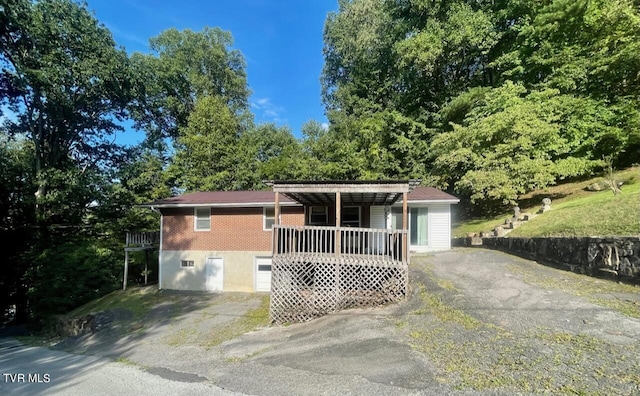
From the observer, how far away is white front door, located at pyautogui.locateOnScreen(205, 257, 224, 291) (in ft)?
49.5

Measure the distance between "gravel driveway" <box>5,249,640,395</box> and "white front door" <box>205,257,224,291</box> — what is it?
4946mm

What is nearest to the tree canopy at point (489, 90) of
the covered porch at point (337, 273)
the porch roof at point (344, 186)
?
the porch roof at point (344, 186)

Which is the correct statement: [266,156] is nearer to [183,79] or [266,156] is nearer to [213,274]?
[183,79]

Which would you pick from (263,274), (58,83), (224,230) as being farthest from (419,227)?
(58,83)

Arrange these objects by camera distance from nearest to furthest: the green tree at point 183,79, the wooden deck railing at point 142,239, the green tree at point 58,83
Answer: the wooden deck railing at point 142,239
the green tree at point 58,83
the green tree at point 183,79

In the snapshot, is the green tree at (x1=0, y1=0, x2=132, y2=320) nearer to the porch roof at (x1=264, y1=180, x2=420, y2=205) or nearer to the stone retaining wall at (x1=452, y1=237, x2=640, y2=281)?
the porch roof at (x1=264, y1=180, x2=420, y2=205)

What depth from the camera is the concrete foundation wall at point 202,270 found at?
14828mm

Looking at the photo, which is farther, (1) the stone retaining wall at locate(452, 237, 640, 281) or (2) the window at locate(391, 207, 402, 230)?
(2) the window at locate(391, 207, 402, 230)

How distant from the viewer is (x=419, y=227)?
1466 centimetres

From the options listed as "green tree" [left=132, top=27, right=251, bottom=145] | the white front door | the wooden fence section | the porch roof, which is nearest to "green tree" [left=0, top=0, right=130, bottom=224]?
"green tree" [left=132, top=27, right=251, bottom=145]

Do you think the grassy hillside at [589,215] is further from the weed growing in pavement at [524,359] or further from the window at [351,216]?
the window at [351,216]

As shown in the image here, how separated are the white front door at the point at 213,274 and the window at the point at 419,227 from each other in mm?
9184

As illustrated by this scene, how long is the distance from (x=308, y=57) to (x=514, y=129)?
79.7ft

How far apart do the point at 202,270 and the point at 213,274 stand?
0.61 m
